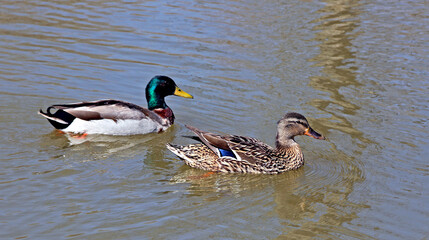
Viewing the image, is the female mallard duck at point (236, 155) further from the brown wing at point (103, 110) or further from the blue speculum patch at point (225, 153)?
the brown wing at point (103, 110)

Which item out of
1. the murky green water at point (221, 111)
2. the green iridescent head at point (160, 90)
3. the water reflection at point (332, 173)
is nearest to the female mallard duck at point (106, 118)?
the murky green water at point (221, 111)

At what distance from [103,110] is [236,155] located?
2551mm

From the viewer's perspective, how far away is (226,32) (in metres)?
15.3

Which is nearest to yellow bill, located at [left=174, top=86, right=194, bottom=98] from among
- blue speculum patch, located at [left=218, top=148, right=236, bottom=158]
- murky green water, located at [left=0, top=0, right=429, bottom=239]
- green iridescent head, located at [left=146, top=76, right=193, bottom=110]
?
green iridescent head, located at [left=146, top=76, right=193, bottom=110]

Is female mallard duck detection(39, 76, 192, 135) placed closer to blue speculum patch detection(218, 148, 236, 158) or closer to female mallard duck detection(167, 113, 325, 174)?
female mallard duck detection(167, 113, 325, 174)

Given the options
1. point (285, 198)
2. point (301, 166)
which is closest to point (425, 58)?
point (301, 166)

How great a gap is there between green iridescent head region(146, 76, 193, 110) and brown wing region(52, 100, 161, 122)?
2.50ft

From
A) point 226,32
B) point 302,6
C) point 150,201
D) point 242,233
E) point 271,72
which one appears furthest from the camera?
point 302,6

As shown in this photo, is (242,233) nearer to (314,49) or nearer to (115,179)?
(115,179)

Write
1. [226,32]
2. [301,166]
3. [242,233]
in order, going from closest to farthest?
[242,233], [301,166], [226,32]

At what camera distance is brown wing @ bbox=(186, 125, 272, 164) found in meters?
9.12

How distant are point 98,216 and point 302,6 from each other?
1133 centimetres

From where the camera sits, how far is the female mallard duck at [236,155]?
9117mm

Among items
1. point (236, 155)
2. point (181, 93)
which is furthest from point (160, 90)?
point (236, 155)
